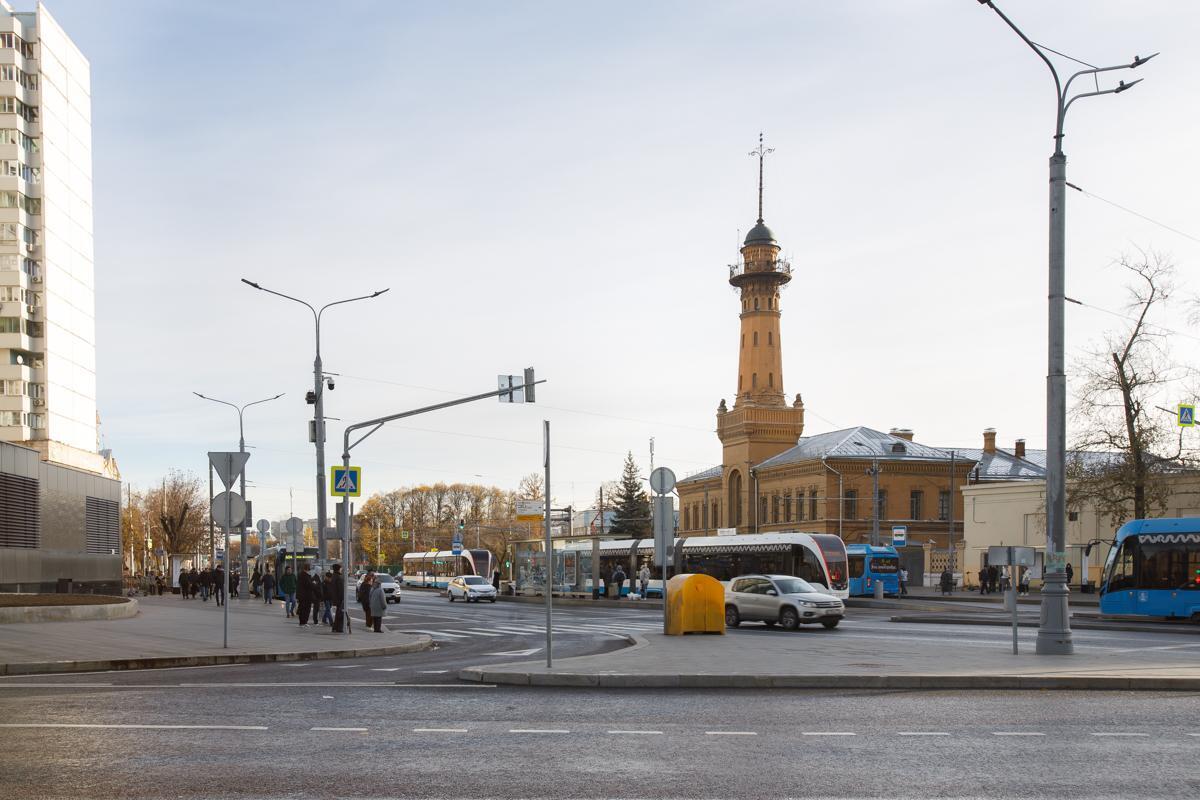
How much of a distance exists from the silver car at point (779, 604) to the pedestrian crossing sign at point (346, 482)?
1086 cm

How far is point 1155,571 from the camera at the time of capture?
36.5 metres

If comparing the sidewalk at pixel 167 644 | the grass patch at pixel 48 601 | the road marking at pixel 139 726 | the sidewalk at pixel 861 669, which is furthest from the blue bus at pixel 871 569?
the road marking at pixel 139 726

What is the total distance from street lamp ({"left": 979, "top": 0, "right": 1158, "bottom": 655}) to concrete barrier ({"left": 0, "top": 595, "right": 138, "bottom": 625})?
2306 centimetres

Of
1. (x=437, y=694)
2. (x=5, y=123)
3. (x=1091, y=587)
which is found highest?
(x=5, y=123)

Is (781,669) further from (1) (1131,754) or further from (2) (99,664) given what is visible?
(2) (99,664)

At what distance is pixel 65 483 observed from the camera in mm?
54719

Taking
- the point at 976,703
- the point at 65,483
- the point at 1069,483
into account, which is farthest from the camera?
the point at 1069,483

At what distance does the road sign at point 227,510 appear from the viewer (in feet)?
72.5

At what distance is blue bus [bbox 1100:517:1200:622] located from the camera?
35.6 metres

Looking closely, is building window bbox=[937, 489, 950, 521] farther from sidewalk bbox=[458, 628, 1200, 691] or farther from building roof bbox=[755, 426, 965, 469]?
sidewalk bbox=[458, 628, 1200, 691]

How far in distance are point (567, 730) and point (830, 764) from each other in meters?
2.92

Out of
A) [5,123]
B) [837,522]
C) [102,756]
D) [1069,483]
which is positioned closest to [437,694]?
[102,756]

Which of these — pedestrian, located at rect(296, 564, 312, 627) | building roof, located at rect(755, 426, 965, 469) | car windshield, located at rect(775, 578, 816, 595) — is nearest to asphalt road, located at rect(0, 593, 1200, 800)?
pedestrian, located at rect(296, 564, 312, 627)

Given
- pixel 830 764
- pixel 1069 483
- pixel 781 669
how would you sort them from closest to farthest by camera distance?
pixel 830 764 < pixel 781 669 < pixel 1069 483
